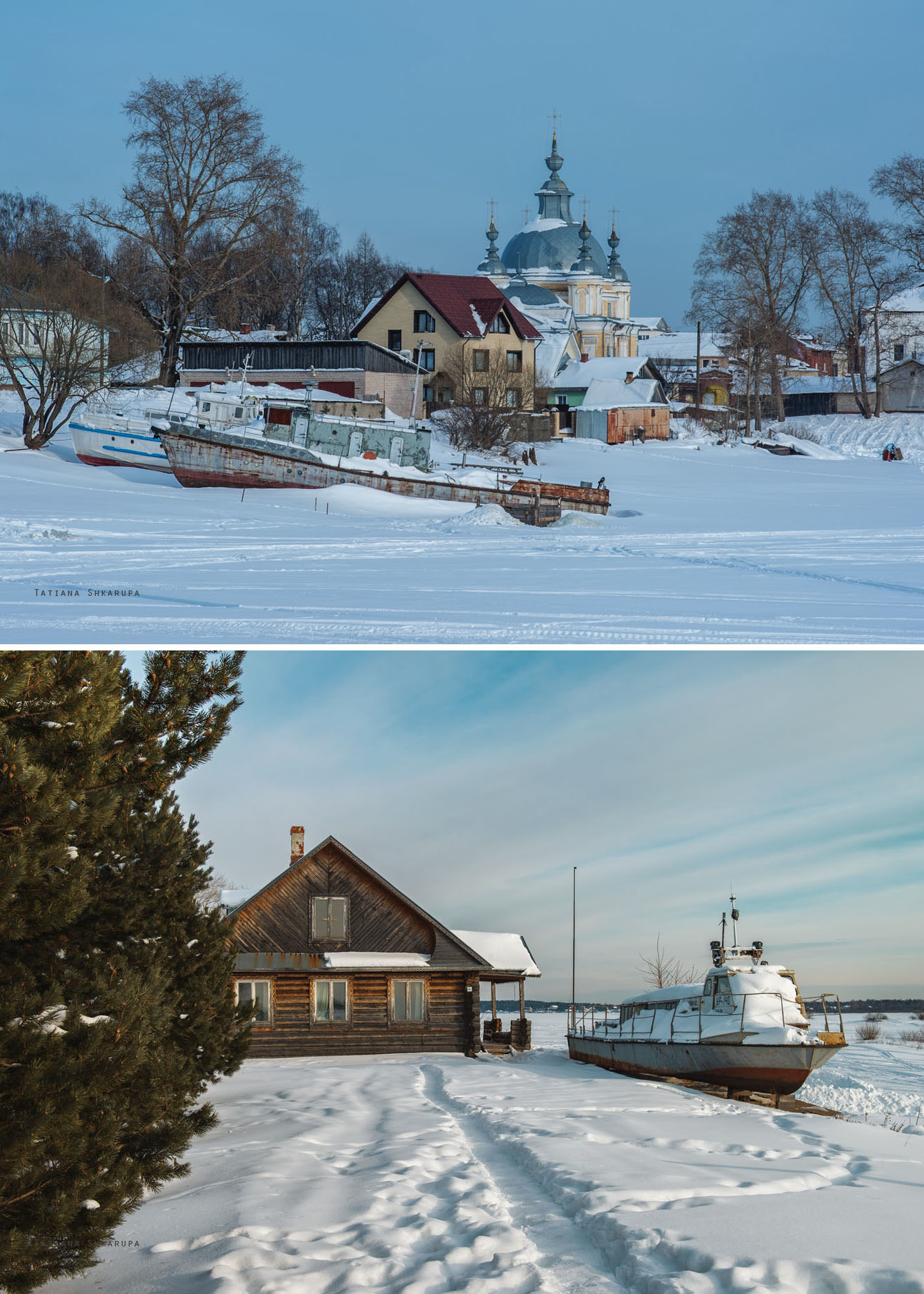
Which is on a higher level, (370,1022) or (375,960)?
(375,960)

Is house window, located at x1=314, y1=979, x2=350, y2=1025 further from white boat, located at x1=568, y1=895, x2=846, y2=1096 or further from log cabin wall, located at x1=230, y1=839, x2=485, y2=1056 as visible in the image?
white boat, located at x1=568, y1=895, x2=846, y2=1096

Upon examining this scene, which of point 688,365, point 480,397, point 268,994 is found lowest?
point 268,994

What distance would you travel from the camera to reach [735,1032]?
16047mm

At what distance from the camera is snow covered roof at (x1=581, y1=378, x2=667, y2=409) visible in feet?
200

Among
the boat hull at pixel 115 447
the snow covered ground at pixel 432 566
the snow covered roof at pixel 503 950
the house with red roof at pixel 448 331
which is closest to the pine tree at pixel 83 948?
the snow covered ground at pixel 432 566

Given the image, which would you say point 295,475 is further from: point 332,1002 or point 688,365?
point 688,365

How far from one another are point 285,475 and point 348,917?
17.5 m

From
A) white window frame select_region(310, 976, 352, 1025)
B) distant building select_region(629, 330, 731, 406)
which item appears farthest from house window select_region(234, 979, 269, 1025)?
distant building select_region(629, 330, 731, 406)

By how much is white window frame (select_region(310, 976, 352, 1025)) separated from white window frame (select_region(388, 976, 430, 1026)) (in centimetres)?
68

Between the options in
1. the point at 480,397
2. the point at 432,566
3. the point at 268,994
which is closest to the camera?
the point at 432,566

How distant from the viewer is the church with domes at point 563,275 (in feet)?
286

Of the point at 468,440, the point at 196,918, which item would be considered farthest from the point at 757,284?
the point at 196,918

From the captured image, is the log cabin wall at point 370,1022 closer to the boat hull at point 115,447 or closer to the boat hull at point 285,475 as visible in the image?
the boat hull at point 285,475

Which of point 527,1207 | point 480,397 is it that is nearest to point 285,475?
point 480,397
